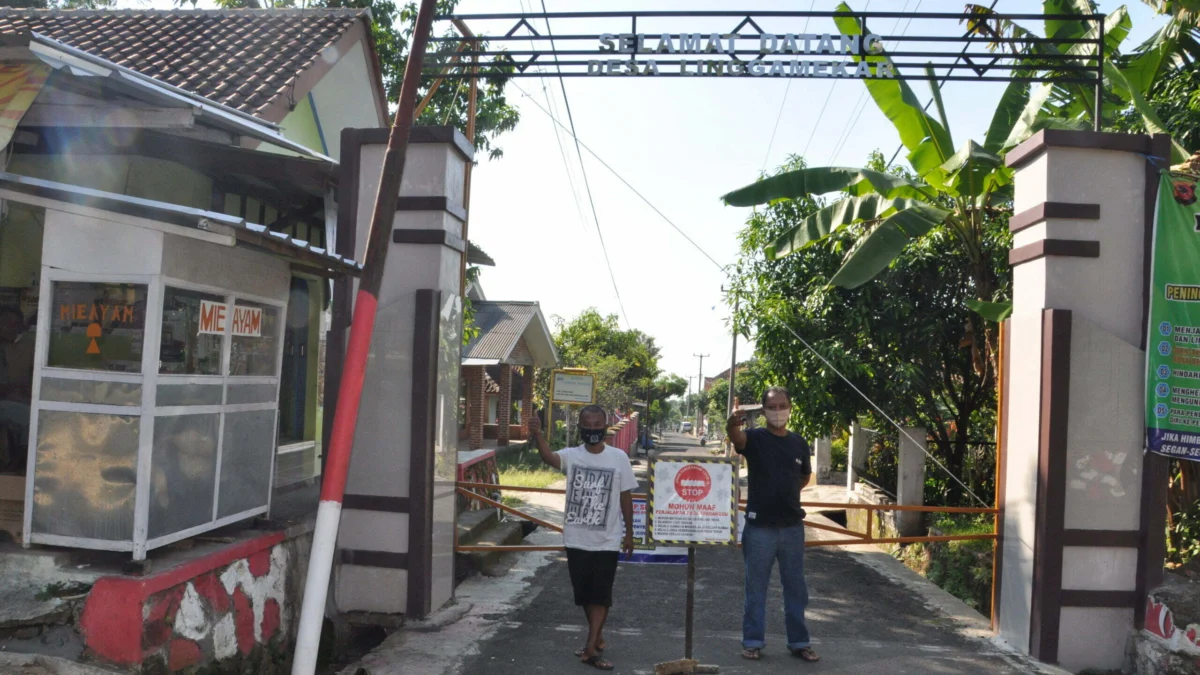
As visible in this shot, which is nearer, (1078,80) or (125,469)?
(125,469)

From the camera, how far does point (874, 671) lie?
20.6 ft

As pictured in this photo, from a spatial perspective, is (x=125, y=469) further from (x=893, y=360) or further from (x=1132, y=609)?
(x=893, y=360)

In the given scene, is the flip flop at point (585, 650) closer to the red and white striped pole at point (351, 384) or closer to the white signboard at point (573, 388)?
the red and white striped pole at point (351, 384)

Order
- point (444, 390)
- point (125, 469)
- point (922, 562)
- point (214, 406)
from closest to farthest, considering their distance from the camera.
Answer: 1. point (125, 469)
2. point (214, 406)
3. point (444, 390)
4. point (922, 562)

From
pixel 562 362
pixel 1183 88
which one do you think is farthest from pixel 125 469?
pixel 562 362

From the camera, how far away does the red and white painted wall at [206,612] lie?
495 cm

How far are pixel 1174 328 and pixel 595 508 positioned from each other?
4.40 metres

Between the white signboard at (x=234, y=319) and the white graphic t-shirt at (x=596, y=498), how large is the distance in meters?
2.40

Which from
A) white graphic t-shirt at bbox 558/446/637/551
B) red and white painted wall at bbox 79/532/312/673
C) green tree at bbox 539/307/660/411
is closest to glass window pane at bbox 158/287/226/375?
red and white painted wall at bbox 79/532/312/673

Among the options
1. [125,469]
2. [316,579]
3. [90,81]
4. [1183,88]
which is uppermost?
[1183,88]

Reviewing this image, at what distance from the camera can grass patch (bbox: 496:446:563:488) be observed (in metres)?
19.6

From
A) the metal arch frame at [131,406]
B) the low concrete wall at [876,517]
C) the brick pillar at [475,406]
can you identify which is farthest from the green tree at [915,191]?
the brick pillar at [475,406]

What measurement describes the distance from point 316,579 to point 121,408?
1483 mm

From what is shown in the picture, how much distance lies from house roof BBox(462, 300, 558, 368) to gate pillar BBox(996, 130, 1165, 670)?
20.5 metres
